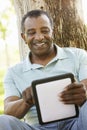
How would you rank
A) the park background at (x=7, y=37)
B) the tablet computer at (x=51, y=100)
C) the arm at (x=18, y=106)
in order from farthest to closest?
the park background at (x=7, y=37) < the arm at (x=18, y=106) < the tablet computer at (x=51, y=100)

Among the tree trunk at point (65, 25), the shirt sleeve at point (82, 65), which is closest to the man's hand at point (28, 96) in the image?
the shirt sleeve at point (82, 65)

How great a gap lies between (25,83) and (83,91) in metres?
0.55

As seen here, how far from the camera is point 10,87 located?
2.62 m

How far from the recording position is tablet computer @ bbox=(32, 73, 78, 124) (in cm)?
215

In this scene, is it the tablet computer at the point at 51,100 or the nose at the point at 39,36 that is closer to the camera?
the tablet computer at the point at 51,100

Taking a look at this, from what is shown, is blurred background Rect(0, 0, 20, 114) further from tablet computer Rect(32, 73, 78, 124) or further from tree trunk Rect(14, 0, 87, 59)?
tablet computer Rect(32, 73, 78, 124)

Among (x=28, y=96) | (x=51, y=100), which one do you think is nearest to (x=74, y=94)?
(x=51, y=100)

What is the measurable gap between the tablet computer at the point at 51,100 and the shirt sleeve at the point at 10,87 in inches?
17.7

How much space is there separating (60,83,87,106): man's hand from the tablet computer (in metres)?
0.03

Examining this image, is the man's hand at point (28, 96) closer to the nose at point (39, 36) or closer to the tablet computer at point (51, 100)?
the tablet computer at point (51, 100)

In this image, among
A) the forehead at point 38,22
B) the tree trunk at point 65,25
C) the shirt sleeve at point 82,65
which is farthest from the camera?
the tree trunk at point 65,25

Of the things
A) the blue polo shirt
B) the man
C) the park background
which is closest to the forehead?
the man

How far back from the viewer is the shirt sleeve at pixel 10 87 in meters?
2.60

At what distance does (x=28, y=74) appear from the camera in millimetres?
2625
